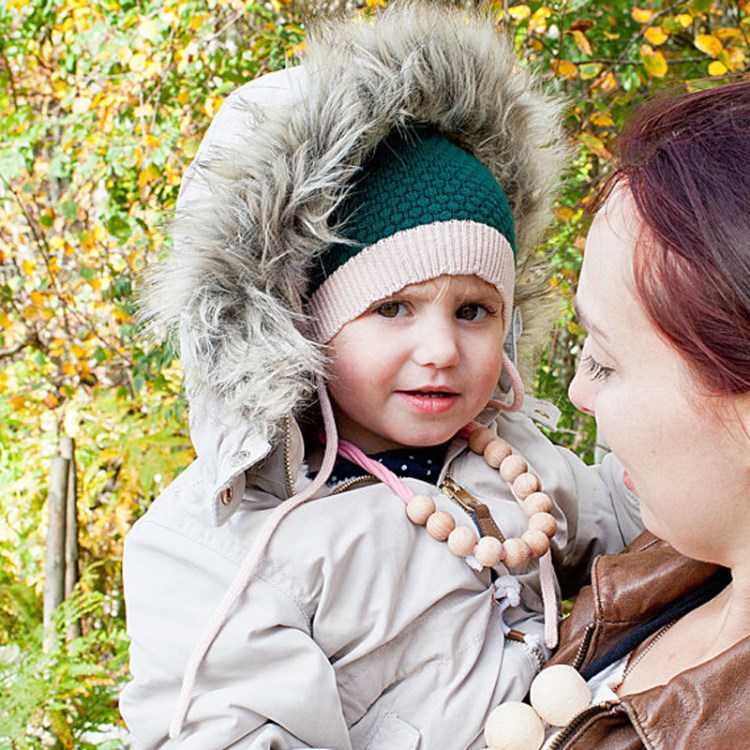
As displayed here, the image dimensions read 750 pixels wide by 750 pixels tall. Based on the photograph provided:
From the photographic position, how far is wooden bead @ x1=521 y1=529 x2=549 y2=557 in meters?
1.96

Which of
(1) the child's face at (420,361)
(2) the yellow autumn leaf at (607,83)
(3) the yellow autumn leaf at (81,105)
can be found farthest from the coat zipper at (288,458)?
(3) the yellow autumn leaf at (81,105)

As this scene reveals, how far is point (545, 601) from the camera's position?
6.50 feet

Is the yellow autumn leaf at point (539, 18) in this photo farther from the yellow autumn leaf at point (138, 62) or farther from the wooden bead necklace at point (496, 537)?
the yellow autumn leaf at point (138, 62)

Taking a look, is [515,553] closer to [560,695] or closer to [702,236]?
[560,695]

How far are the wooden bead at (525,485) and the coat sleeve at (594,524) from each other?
0.76ft

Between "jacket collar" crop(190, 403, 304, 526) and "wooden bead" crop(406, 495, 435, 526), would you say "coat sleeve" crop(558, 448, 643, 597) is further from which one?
"jacket collar" crop(190, 403, 304, 526)

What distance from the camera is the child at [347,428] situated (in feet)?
5.78

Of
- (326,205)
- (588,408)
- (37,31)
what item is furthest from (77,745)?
(37,31)

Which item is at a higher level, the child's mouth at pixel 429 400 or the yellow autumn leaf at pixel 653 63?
the yellow autumn leaf at pixel 653 63

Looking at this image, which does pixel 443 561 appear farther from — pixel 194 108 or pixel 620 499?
pixel 194 108

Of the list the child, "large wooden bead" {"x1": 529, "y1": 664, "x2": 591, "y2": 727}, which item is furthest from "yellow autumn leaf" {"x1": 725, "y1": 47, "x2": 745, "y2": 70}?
"large wooden bead" {"x1": 529, "y1": 664, "x2": 591, "y2": 727}

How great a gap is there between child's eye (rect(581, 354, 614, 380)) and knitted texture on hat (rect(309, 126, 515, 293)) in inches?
20.6

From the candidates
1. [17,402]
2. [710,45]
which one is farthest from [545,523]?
[17,402]

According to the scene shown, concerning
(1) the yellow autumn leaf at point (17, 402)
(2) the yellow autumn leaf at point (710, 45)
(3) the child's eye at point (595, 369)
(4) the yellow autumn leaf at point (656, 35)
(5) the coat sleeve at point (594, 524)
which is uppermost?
(4) the yellow autumn leaf at point (656, 35)
